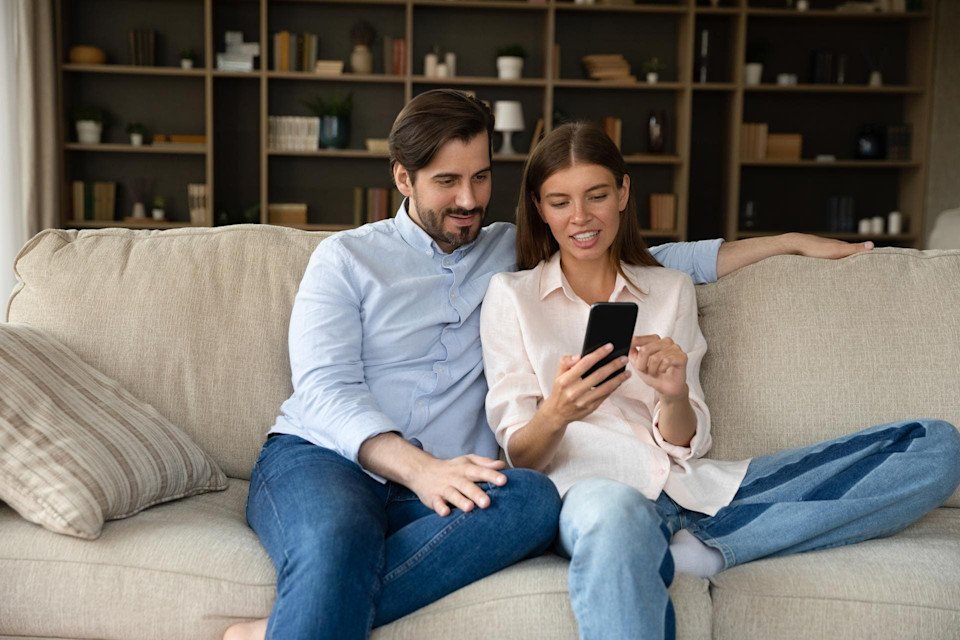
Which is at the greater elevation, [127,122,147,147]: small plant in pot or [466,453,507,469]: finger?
[127,122,147,147]: small plant in pot

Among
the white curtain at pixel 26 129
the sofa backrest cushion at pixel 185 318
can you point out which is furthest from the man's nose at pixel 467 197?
the white curtain at pixel 26 129

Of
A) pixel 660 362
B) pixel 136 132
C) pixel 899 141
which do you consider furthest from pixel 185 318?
pixel 899 141

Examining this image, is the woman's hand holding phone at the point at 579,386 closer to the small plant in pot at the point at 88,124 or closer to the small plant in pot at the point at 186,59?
the small plant in pot at the point at 186,59

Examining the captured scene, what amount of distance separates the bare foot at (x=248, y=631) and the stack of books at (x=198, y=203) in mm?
3994

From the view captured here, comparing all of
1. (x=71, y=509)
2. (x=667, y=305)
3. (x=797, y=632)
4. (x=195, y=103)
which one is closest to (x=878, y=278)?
(x=667, y=305)

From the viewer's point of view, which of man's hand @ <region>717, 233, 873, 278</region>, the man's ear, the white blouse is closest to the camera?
the white blouse

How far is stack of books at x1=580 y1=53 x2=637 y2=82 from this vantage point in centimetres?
532

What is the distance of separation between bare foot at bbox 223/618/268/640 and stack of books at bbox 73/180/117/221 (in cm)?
420

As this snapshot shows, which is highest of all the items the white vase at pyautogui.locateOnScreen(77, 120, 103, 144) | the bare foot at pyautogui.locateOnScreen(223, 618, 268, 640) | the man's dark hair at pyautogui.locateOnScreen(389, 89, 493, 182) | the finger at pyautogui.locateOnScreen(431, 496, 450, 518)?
the white vase at pyautogui.locateOnScreen(77, 120, 103, 144)

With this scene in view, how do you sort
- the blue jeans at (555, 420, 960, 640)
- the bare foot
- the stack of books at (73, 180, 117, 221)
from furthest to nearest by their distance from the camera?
the stack of books at (73, 180, 117, 221) < the bare foot < the blue jeans at (555, 420, 960, 640)

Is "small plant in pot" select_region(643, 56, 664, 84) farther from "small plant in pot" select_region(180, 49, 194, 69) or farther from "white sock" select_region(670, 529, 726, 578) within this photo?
"white sock" select_region(670, 529, 726, 578)

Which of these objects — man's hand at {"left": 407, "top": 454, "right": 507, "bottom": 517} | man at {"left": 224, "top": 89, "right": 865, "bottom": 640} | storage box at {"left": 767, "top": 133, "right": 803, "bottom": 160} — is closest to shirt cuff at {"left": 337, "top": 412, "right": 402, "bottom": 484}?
man at {"left": 224, "top": 89, "right": 865, "bottom": 640}

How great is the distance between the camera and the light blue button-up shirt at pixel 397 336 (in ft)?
5.75

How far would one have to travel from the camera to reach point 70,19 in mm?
5207
